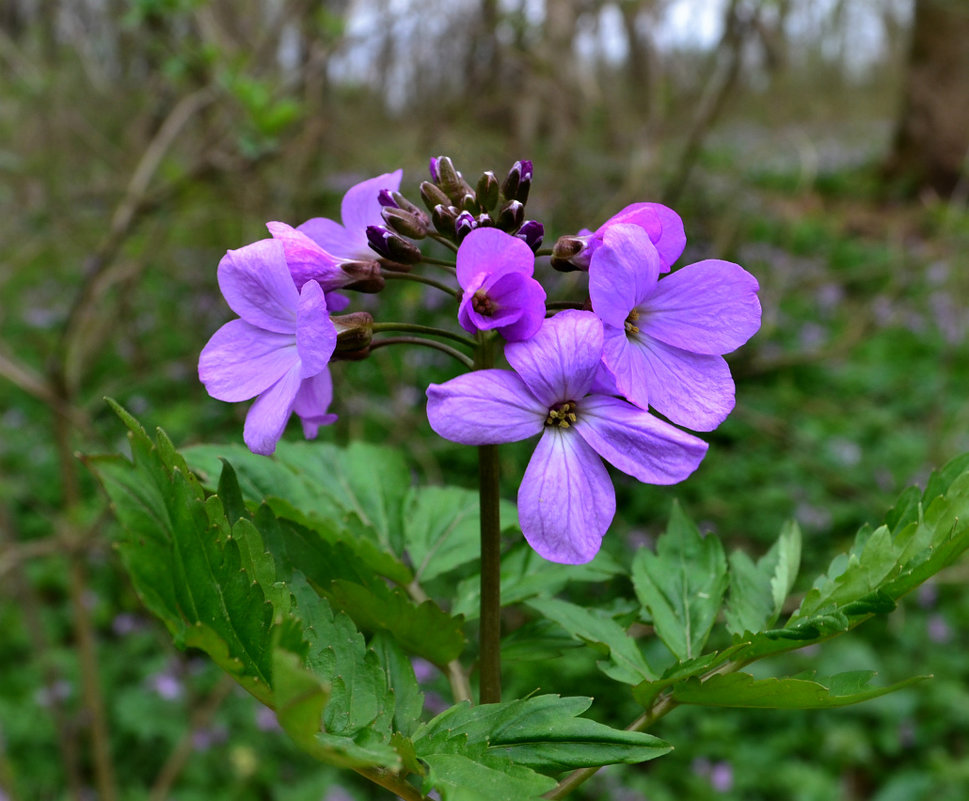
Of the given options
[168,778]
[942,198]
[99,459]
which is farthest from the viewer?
[942,198]

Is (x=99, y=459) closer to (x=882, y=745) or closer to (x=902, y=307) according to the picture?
(x=882, y=745)

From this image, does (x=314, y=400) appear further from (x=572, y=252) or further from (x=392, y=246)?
(x=572, y=252)

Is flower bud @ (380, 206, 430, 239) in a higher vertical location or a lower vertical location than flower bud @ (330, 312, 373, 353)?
higher

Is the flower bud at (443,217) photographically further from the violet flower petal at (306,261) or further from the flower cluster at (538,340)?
the violet flower petal at (306,261)

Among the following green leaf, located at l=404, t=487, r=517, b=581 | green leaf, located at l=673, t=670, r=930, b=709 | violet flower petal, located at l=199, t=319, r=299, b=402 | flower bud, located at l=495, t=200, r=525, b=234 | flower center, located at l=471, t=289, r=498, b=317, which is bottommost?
green leaf, located at l=404, t=487, r=517, b=581

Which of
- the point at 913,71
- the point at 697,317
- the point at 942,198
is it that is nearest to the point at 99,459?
the point at 697,317

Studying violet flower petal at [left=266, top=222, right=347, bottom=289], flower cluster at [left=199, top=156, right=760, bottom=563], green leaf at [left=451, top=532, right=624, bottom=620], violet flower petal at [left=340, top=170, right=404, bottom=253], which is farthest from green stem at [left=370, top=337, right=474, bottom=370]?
green leaf at [left=451, top=532, right=624, bottom=620]

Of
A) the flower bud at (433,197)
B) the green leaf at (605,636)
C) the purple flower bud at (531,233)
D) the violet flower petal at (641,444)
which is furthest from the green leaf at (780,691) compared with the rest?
the flower bud at (433,197)

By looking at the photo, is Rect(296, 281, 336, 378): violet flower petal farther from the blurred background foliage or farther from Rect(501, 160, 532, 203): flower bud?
the blurred background foliage
